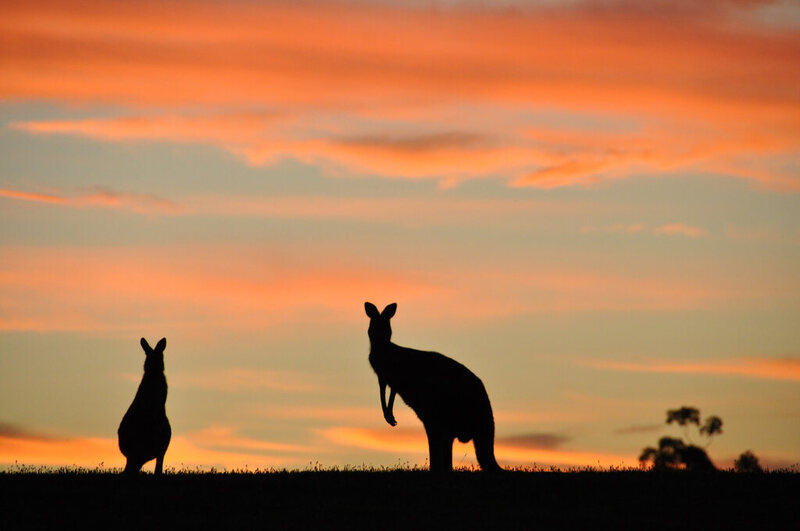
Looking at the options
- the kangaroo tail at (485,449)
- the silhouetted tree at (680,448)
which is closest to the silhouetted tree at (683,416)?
the silhouetted tree at (680,448)

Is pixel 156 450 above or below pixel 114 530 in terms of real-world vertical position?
above

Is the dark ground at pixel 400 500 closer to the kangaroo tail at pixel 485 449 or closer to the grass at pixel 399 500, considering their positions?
the grass at pixel 399 500

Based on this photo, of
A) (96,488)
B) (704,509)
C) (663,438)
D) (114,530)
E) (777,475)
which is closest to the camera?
(114,530)

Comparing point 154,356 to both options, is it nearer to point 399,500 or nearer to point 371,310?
point 371,310

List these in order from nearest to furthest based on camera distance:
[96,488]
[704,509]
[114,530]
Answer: [114,530]
[704,509]
[96,488]

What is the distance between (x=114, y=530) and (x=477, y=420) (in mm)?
8698

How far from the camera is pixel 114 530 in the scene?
64.9ft

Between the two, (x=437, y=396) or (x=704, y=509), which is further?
(x=437, y=396)

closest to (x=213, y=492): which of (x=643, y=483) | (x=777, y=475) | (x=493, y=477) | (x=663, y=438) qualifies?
(x=493, y=477)

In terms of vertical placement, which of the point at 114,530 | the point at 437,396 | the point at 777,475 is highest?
the point at 437,396

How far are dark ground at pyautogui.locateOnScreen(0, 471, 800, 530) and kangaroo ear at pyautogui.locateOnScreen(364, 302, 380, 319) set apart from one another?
10.3 feet

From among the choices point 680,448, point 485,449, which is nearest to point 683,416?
point 680,448

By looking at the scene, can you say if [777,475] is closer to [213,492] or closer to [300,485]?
[300,485]

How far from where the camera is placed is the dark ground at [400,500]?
20250 mm
